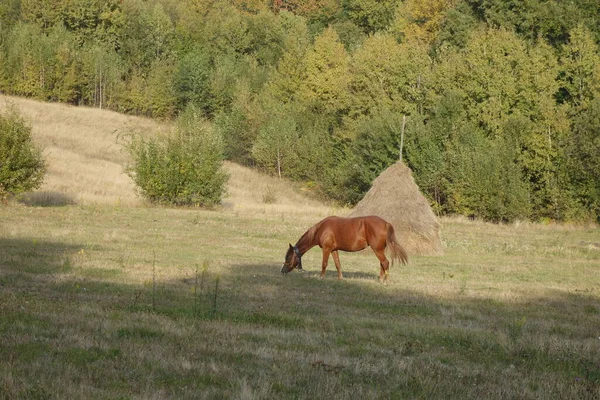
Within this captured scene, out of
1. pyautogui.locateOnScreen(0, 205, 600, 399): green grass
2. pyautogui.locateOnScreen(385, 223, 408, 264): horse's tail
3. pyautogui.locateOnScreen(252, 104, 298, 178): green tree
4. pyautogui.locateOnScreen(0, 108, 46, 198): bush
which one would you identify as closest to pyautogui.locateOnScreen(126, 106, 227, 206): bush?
pyautogui.locateOnScreen(0, 108, 46, 198): bush

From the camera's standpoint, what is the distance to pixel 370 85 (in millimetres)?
67000

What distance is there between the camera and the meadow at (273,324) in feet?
25.1

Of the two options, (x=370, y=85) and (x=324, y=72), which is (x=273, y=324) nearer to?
(x=370, y=85)

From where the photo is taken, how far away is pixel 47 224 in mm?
29547

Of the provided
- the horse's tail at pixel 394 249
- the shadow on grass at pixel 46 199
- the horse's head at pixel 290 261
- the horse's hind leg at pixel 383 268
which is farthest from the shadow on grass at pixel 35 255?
the shadow on grass at pixel 46 199

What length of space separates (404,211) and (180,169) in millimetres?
20690

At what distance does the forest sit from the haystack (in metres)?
12.7

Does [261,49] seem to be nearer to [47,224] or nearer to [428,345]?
[47,224]

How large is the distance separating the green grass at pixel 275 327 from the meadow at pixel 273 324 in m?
0.03

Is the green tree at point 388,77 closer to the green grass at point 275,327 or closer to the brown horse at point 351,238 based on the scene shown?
the green grass at point 275,327

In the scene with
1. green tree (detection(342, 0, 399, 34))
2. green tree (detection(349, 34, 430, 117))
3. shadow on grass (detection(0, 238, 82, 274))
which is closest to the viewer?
shadow on grass (detection(0, 238, 82, 274))

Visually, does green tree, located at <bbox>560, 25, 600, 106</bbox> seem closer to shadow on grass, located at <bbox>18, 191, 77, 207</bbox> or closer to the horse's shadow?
shadow on grass, located at <bbox>18, 191, 77, 207</bbox>

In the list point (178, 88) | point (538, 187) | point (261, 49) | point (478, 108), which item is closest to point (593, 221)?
point (538, 187)

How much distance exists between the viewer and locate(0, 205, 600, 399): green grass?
7637 mm
